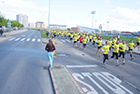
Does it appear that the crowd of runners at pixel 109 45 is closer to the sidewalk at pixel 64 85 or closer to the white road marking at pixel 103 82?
the white road marking at pixel 103 82

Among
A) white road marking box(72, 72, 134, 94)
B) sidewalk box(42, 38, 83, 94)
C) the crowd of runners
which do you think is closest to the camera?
sidewalk box(42, 38, 83, 94)

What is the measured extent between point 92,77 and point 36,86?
2939 millimetres

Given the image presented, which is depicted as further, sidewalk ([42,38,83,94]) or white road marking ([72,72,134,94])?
white road marking ([72,72,134,94])

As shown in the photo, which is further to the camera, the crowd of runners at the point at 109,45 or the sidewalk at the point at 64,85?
the crowd of runners at the point at 109,45

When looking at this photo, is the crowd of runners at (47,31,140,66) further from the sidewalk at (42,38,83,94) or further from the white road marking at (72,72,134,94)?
the sidewalk at (42,38,83,94)

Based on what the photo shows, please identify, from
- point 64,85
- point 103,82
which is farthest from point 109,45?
point 64,85

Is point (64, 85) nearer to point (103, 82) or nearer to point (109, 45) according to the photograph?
point (103, 82)

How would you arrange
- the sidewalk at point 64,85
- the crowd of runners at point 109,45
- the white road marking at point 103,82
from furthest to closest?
the crowd of runners at point 109,45
the white road marking at point 103,82
the sidewalk at point 64,85

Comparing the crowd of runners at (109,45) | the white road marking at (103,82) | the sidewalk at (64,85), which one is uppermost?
the crowd of runners at (109,45)

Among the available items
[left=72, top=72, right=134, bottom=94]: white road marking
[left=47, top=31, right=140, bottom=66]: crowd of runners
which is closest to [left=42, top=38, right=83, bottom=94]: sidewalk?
[left=72, top=72, right=134, bottom=94]: white road marking

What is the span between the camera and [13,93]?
4789 millimetres

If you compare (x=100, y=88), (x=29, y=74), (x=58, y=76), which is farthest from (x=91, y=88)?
(x=29, y=74)

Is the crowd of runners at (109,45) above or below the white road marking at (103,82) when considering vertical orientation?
above

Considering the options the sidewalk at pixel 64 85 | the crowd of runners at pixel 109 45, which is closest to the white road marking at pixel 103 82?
the sidewalk at pixel 64 85
